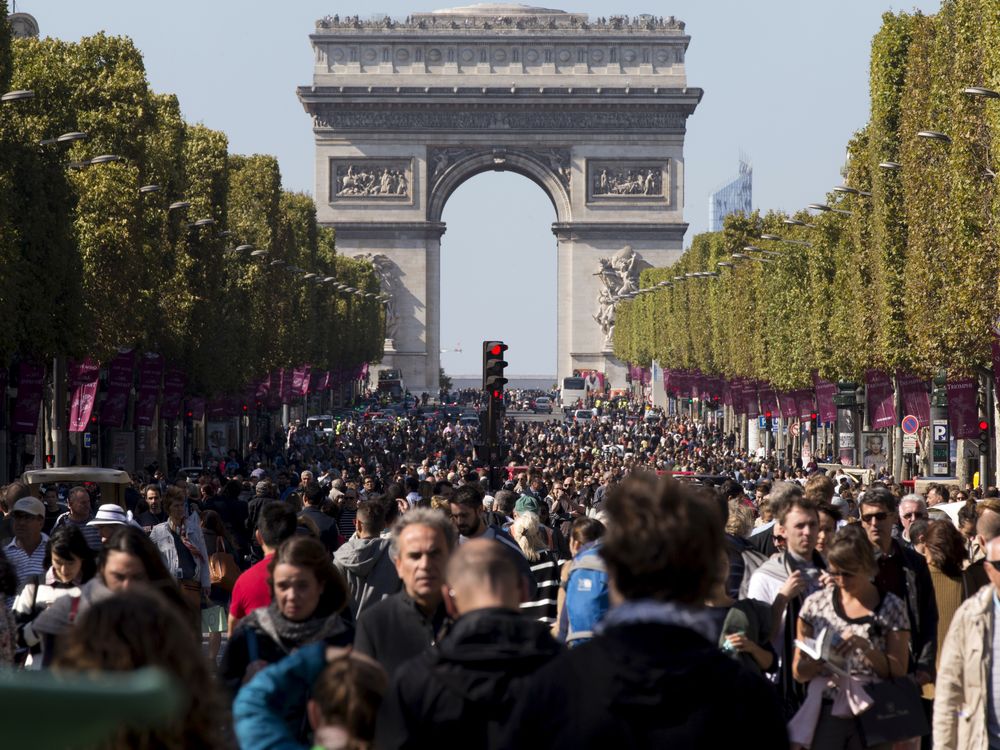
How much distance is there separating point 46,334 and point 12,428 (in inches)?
71.0

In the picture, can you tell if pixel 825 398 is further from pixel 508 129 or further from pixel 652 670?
pixel 508 129

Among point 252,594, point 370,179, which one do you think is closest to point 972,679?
point 252,594

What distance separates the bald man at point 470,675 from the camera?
6.22 meters

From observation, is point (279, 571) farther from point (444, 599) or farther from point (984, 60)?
point (984, 60)

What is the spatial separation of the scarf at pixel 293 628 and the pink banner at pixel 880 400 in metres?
41.4

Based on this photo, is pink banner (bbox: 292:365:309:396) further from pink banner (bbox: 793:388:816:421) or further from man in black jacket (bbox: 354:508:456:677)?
man in black jacket (bbox: 354:508:456:677)

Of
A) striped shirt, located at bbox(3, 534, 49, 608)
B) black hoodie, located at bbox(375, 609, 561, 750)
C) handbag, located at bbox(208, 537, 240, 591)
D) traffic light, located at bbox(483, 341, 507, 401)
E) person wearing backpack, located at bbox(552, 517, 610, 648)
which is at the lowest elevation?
handbag, located at bbox(208, 537, 240, 591)

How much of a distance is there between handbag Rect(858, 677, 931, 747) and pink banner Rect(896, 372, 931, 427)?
119 ft

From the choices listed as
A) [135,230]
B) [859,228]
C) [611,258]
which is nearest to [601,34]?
[611,258]

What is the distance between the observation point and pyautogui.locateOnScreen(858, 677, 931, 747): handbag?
10211mm

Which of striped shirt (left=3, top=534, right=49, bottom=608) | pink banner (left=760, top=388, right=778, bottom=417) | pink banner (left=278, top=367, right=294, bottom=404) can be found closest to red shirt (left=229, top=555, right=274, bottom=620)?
striped shirt (left=3, top=534, right=49, bottom=608)

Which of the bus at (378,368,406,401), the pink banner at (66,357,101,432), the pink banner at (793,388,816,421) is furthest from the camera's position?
the bus at (378,368,406,401)

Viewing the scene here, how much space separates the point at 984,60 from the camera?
36.8m

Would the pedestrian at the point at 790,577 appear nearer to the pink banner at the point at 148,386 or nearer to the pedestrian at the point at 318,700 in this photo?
the pedestrian at the point at 318,700
